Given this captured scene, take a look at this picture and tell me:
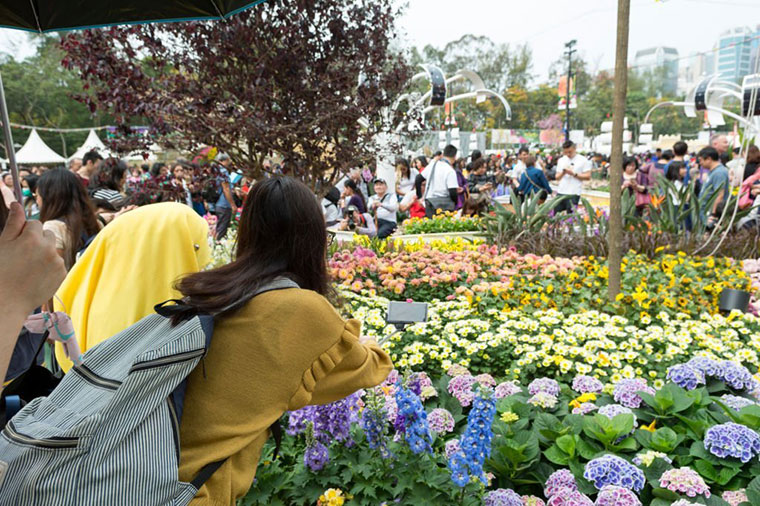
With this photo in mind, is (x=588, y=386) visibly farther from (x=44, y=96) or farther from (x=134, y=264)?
(x=44, y=96)

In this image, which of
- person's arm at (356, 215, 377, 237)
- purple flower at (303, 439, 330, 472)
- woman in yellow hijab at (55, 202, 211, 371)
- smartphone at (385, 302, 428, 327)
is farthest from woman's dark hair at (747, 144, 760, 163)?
woman in yellow hijab at (55, 202, 211, 371)

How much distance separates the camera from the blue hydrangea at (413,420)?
78.8 inches

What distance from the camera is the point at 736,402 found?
2.57 metres

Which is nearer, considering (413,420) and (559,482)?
(413,420)

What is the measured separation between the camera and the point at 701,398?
2592 mm

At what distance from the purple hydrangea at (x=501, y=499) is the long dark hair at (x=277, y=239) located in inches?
39.8

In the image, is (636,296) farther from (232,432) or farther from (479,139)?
(479,139)

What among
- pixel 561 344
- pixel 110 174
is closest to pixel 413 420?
pixel 561 344

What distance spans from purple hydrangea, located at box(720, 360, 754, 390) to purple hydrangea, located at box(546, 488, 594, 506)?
113 centimetres

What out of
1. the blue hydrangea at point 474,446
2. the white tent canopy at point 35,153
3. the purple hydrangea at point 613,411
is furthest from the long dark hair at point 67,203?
the white tent canopy at point 35,153

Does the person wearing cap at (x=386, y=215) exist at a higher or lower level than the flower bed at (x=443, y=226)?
higher

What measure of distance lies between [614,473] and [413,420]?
78 centimetres

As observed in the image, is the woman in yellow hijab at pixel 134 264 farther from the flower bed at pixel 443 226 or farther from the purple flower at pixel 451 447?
the flower bed at pixel 443 226

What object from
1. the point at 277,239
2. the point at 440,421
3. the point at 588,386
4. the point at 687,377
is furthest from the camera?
the point at 588,386
